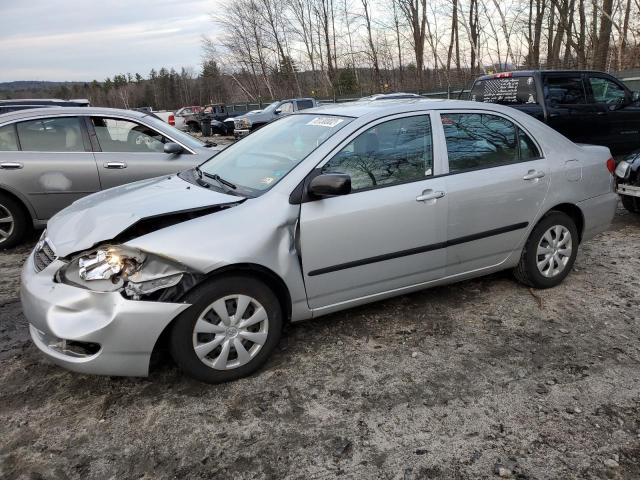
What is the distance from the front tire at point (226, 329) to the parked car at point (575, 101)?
6.65m

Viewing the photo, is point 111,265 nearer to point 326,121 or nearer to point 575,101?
point 326,121

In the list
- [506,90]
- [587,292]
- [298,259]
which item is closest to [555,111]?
[506,90]

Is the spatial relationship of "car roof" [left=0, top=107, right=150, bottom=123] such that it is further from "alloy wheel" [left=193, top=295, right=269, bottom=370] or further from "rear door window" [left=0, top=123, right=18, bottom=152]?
"alloy wheel" [left=193, top=295, right=269, bottom=370]

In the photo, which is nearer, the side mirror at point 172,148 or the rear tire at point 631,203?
the side mirror at point 172,148

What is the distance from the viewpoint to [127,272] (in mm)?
2656

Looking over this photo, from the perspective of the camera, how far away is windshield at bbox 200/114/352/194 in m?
3.25

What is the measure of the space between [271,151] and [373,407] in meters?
1.86

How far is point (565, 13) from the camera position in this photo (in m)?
19.2

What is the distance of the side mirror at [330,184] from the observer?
2.91 meters

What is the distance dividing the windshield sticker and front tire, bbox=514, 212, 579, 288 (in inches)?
71.4

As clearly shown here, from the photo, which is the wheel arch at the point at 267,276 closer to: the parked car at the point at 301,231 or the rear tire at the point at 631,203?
the parked car at the point at 301,231

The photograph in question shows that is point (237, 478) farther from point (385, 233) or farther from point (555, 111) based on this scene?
point (555, 111)

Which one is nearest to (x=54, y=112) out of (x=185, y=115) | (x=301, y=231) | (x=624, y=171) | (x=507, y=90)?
(x=301, y=231)

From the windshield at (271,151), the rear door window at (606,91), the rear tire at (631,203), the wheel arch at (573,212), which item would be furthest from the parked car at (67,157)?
the rear door window at (606,91)
